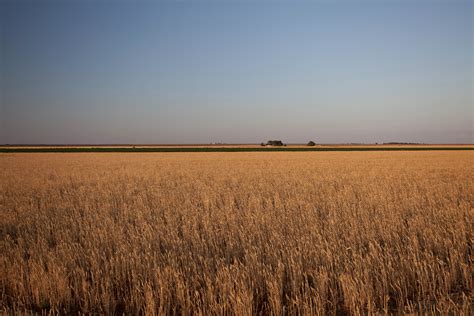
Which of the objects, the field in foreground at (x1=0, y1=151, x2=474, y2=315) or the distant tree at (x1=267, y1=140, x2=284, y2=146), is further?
the distant tree at (x1=267, y1=140, x2=284, y2=146)

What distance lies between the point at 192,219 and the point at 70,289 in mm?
3985

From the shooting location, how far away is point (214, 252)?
5.91m

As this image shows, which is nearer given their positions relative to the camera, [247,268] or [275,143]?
[247,268]

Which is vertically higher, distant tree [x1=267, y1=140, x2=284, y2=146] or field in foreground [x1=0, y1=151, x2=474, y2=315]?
distant tree [x1=267, y1=140, x2=284, y2=146]

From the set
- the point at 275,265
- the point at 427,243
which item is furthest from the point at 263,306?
the point at 427,243

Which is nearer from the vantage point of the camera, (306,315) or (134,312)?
(306,315)

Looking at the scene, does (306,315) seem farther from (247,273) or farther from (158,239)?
(158,239)

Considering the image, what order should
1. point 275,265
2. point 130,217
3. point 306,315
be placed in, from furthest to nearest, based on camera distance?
point 130,217
point 275,265
point 306,315

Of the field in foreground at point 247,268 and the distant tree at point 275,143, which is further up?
the distant tree at point 275,143

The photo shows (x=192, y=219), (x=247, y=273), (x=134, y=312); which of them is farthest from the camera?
(x=192, y=219)

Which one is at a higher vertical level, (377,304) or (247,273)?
(247,273)

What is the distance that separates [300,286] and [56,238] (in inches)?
196

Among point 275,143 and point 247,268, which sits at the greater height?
point 275,143

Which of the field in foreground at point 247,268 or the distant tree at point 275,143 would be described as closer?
the field in foreground at point 247,268
